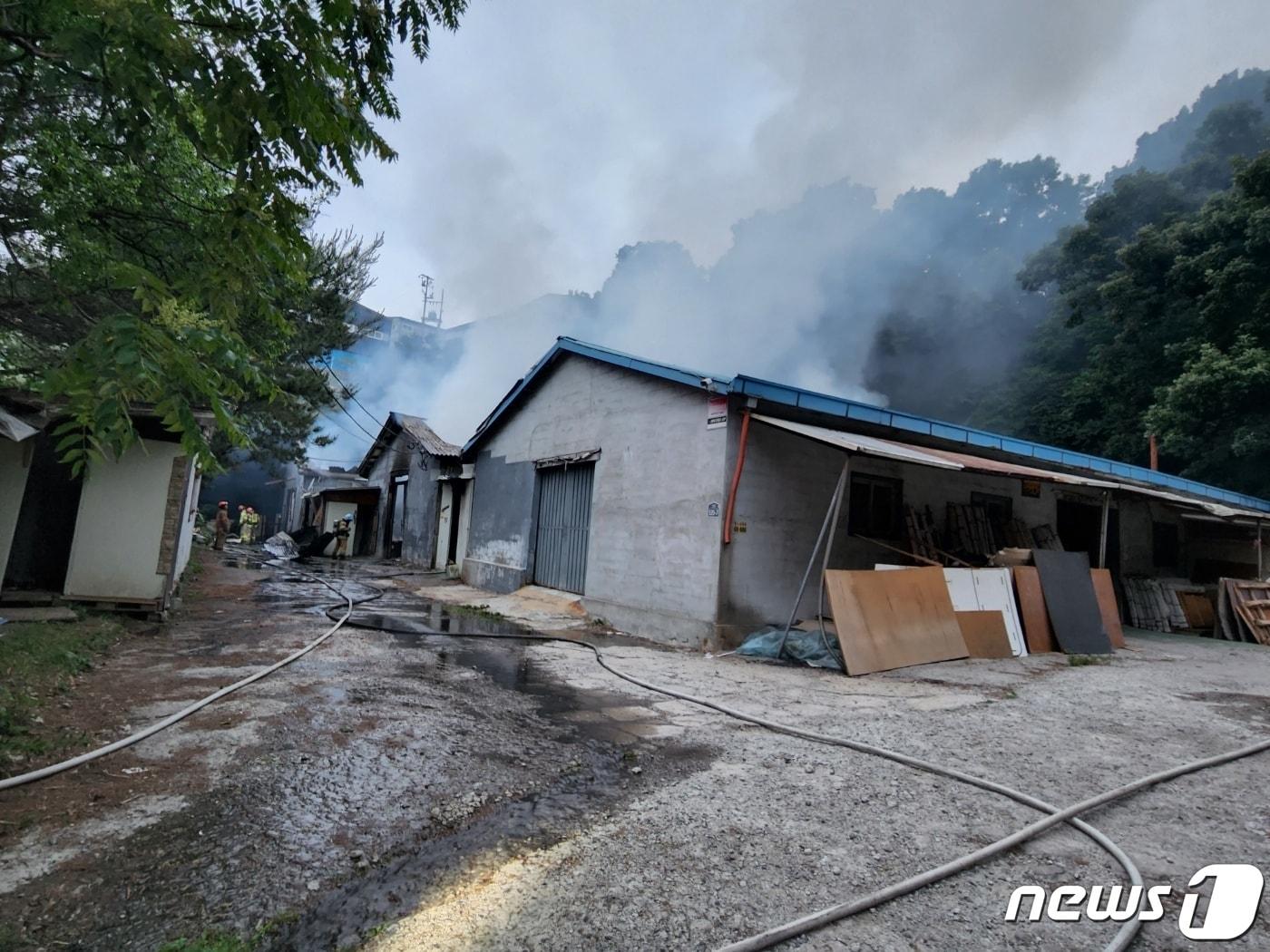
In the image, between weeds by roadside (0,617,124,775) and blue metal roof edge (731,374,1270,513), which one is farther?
blue metal roof edge (731,374,1270,513)

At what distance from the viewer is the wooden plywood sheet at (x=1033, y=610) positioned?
830cm

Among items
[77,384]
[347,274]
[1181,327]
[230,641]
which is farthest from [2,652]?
[1181,327]

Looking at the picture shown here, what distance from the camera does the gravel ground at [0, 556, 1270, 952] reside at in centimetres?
218

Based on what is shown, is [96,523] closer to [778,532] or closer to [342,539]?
[778,532]

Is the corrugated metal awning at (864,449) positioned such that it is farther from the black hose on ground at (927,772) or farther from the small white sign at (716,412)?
the black hose on ground at (927,772)

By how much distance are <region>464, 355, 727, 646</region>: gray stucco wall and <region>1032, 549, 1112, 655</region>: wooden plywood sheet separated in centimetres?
466

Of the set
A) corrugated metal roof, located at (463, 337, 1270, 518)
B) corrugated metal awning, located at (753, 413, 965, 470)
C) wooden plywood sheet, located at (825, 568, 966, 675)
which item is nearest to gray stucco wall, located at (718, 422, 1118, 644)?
corrugated metal roof, located at (463, 337, 1270, 518)

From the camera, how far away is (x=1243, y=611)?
11156 mm

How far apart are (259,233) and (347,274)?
17745mm

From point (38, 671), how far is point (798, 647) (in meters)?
7.03

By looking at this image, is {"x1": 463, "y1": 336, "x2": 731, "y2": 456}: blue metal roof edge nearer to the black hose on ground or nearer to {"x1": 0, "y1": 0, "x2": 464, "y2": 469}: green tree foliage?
the black hose on ground

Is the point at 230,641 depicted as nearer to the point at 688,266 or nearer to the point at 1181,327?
the point at 1181,327

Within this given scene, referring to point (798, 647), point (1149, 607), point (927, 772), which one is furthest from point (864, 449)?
point (1149, 607)

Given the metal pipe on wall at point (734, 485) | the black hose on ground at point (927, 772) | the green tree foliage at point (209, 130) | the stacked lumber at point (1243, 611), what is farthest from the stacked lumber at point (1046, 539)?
the green tree foliage at point (209, 130)
